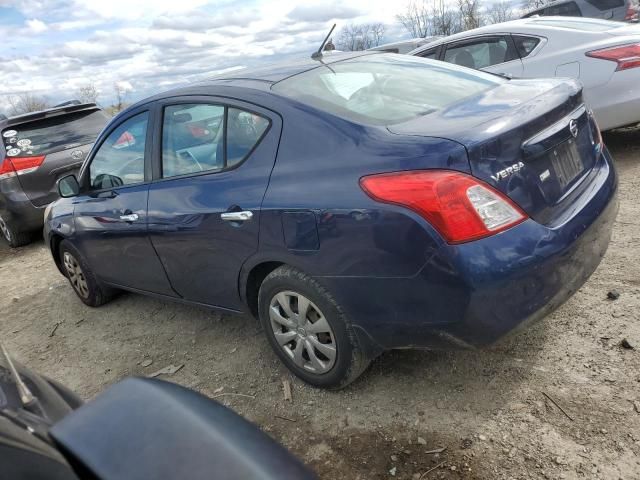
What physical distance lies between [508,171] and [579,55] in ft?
13.1

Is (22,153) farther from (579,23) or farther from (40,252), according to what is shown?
(579,23)

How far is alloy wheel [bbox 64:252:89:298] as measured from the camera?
461 cm

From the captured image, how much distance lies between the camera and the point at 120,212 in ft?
12.1

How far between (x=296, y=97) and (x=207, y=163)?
0.67 metres

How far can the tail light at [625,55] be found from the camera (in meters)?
5.16

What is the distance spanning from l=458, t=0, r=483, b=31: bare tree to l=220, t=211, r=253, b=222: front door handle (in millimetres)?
30885

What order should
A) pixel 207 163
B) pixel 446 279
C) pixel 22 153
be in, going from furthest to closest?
pixel 22 153, pixel 207 163, pixel 446 279

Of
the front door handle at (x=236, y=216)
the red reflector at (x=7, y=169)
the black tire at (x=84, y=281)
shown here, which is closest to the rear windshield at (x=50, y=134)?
the red reflector at (x=7, y=169)

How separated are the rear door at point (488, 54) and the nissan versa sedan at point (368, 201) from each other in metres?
2.96

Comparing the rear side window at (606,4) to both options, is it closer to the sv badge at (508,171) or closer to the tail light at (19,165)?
the tail light at (19,165)

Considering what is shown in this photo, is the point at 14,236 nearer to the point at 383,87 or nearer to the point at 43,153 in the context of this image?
the point at 43,153

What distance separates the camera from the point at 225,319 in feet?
13.0

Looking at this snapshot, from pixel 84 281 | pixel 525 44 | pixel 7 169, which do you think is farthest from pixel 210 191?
pixel 7 169

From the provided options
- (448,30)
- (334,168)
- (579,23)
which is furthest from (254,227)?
(448,30)
